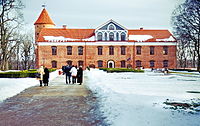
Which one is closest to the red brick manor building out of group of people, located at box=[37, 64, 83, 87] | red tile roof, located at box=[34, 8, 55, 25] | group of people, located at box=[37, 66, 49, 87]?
red tile roof, located at box=[34, 8, 55, 25]

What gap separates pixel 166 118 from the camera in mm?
6000

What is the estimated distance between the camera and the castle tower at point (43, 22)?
5694 centimetres

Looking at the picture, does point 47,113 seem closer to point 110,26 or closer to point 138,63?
point 110,26

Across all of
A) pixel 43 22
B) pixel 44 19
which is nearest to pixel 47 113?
pixel 43 22

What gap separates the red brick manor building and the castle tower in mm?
6595

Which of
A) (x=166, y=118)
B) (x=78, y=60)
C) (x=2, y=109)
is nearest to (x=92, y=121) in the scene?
(x=166, y=118)

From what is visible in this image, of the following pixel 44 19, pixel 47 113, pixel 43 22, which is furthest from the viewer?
pixel 44 19

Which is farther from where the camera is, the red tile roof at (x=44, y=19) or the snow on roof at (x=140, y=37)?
the red tile roof at (x=44, y=19)

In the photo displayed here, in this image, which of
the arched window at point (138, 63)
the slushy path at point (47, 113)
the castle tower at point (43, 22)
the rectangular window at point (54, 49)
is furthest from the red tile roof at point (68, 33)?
the slushy path at point (47, 113)

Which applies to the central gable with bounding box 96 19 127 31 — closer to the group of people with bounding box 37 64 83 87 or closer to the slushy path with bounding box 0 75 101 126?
the group of people with bounding box 37 64 83 87

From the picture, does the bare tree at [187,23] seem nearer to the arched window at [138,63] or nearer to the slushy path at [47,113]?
the arched window at [138,63]

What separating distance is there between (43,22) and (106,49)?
1817 cm

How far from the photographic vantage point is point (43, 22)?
56812 millimetres

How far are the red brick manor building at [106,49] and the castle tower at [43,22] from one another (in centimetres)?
660
